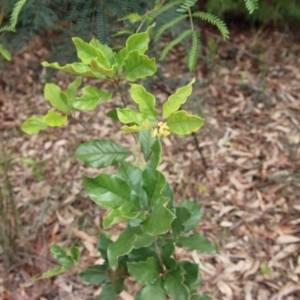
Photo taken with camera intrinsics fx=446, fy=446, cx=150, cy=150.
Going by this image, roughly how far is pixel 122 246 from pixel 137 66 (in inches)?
17.4

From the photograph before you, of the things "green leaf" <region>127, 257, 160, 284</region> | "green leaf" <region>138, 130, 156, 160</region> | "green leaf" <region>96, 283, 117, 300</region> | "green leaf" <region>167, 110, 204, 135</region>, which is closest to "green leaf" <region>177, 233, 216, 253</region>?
"green leaf" <region>127, 257, 160, 284</region>

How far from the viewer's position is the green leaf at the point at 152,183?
1.02 m

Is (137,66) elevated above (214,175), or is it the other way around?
(137,66)

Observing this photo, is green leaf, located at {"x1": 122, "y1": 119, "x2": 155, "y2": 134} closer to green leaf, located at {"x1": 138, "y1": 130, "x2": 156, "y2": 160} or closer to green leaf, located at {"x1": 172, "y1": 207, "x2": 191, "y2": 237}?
green leaf, located at {"x1": 138, "y1": 130, "x2": 156, "y2": 160}

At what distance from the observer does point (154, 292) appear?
1271 millimetres

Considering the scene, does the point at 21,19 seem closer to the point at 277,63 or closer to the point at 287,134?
the point at 287,134

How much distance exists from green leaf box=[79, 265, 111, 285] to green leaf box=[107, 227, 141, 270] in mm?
390

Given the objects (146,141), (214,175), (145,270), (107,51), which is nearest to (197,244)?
(145,270)

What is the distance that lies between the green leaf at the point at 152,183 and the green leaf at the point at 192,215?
44 centimetres

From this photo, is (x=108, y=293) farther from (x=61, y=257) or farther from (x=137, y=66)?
(x=137, y=66)

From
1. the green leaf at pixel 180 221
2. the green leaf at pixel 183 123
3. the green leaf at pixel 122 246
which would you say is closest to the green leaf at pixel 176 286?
the green leaf at pixel 180 221

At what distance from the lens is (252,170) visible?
2.47m

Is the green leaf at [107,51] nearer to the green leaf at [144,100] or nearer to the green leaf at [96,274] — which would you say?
the green leaf at [144,100]

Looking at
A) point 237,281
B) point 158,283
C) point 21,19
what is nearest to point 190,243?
point 158,283
